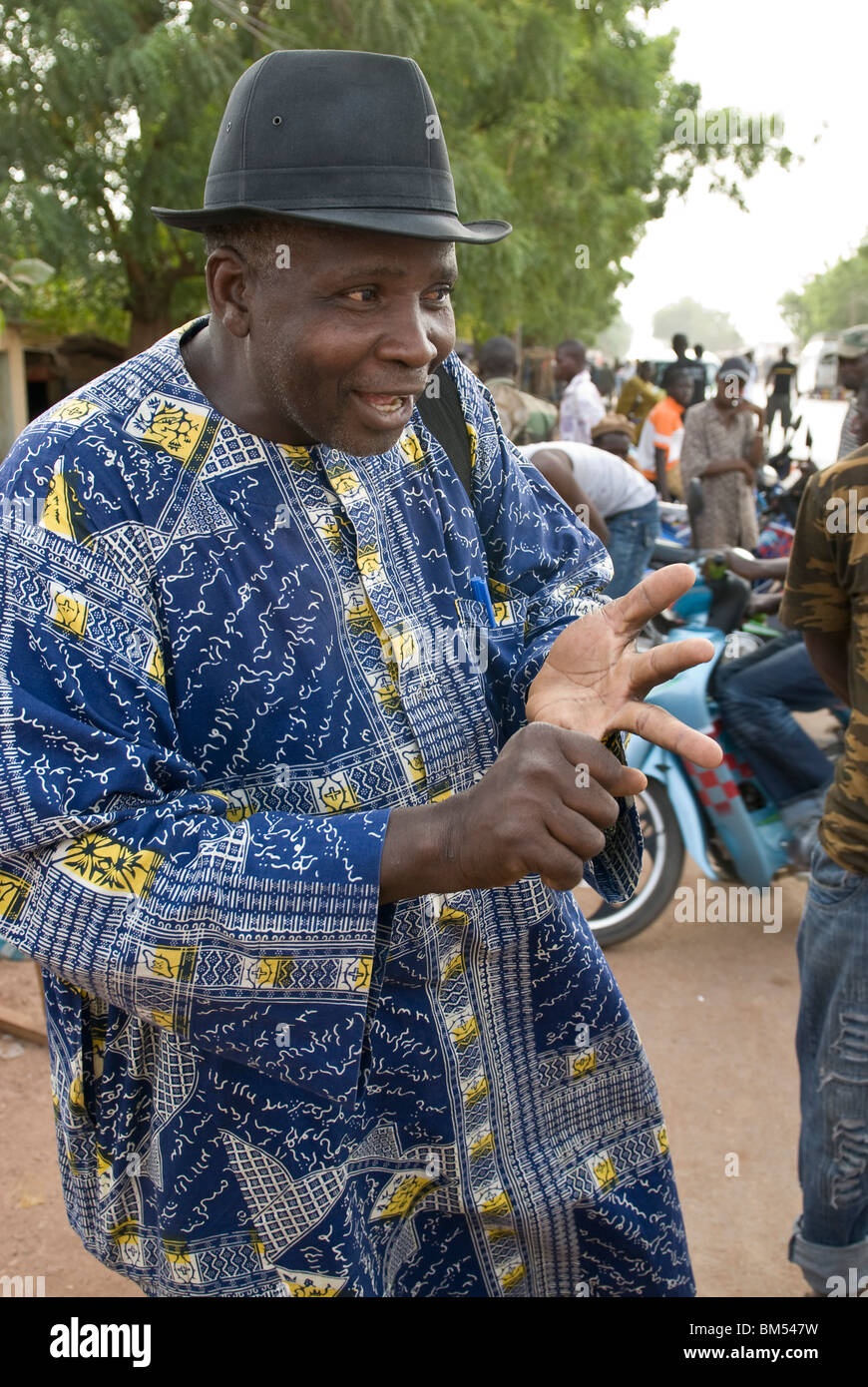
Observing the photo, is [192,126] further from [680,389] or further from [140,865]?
[140,865]

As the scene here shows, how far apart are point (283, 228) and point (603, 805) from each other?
30.9 inches

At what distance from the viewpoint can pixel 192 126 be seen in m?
9.55

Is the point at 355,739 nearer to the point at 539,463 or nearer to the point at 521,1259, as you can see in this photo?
the point at 521,1259

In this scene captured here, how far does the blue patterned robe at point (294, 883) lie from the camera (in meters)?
1.40

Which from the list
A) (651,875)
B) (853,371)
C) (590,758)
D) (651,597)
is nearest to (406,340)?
(651,597)

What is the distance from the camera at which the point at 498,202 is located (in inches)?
426

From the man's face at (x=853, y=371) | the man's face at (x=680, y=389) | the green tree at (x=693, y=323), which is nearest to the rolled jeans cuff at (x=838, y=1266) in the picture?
the man's face at (x=853, y=371)

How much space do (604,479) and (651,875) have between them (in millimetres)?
1866

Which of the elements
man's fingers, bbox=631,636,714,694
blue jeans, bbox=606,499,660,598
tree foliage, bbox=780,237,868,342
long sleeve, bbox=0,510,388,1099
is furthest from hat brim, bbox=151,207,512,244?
tree foliage, bbox=780,237,868,342

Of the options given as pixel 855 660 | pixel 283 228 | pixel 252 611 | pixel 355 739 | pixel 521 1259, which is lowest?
pixel 521 1259

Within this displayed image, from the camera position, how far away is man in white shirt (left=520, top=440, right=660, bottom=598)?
5539 mm

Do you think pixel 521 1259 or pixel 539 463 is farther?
pixel 539 463

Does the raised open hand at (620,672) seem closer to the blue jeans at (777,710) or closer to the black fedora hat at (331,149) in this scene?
the black fedora hat at (331,149)

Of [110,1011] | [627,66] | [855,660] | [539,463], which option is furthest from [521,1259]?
[627,66]
